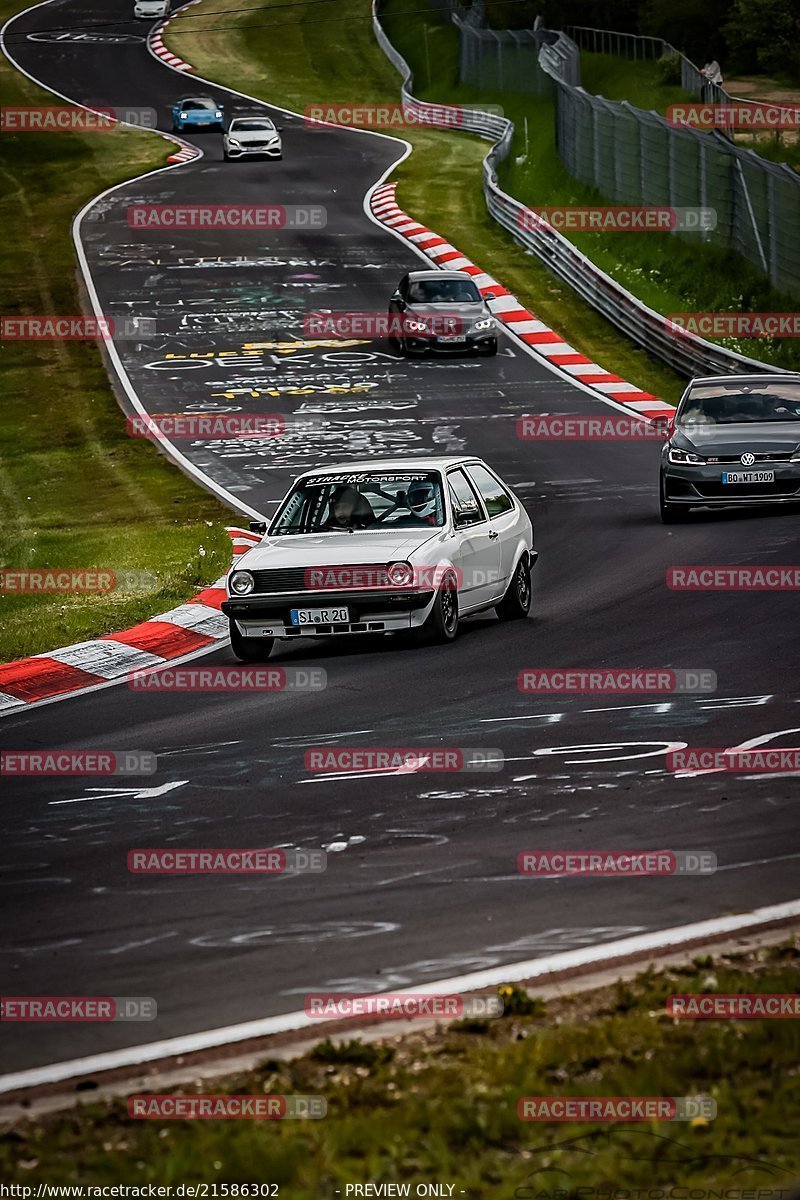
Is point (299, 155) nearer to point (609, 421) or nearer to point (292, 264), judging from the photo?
point (292, 264)

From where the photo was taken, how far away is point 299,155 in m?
56.7

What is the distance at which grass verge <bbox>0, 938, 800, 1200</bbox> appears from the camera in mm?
4785

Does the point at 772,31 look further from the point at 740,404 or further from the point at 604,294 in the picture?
the point at 740,404

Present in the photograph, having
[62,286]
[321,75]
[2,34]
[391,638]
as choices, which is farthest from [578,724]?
[2,34]

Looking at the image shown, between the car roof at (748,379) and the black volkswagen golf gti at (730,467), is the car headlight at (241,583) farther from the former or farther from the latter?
the car roof at (748,379)

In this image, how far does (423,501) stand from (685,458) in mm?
5731

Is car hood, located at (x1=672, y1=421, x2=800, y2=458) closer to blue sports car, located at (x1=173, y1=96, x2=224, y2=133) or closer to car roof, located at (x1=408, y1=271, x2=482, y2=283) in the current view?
car roof, located at (x1=408, y1=271, x2=482, y2=283)

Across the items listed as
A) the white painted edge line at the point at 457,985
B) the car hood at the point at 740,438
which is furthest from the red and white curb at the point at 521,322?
the white painted edge line at the point at 457,985

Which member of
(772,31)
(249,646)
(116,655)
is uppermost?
(772,31)

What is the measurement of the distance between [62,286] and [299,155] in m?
19.0

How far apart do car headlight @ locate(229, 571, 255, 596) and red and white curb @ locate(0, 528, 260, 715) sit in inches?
34.7

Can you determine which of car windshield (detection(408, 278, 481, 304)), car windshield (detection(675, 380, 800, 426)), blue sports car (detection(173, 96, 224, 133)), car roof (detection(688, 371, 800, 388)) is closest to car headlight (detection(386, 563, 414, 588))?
car windshield (detection(675, 380, 800, 426))

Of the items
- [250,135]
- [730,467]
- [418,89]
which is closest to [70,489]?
[730,467]

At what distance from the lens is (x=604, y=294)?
35875mm
